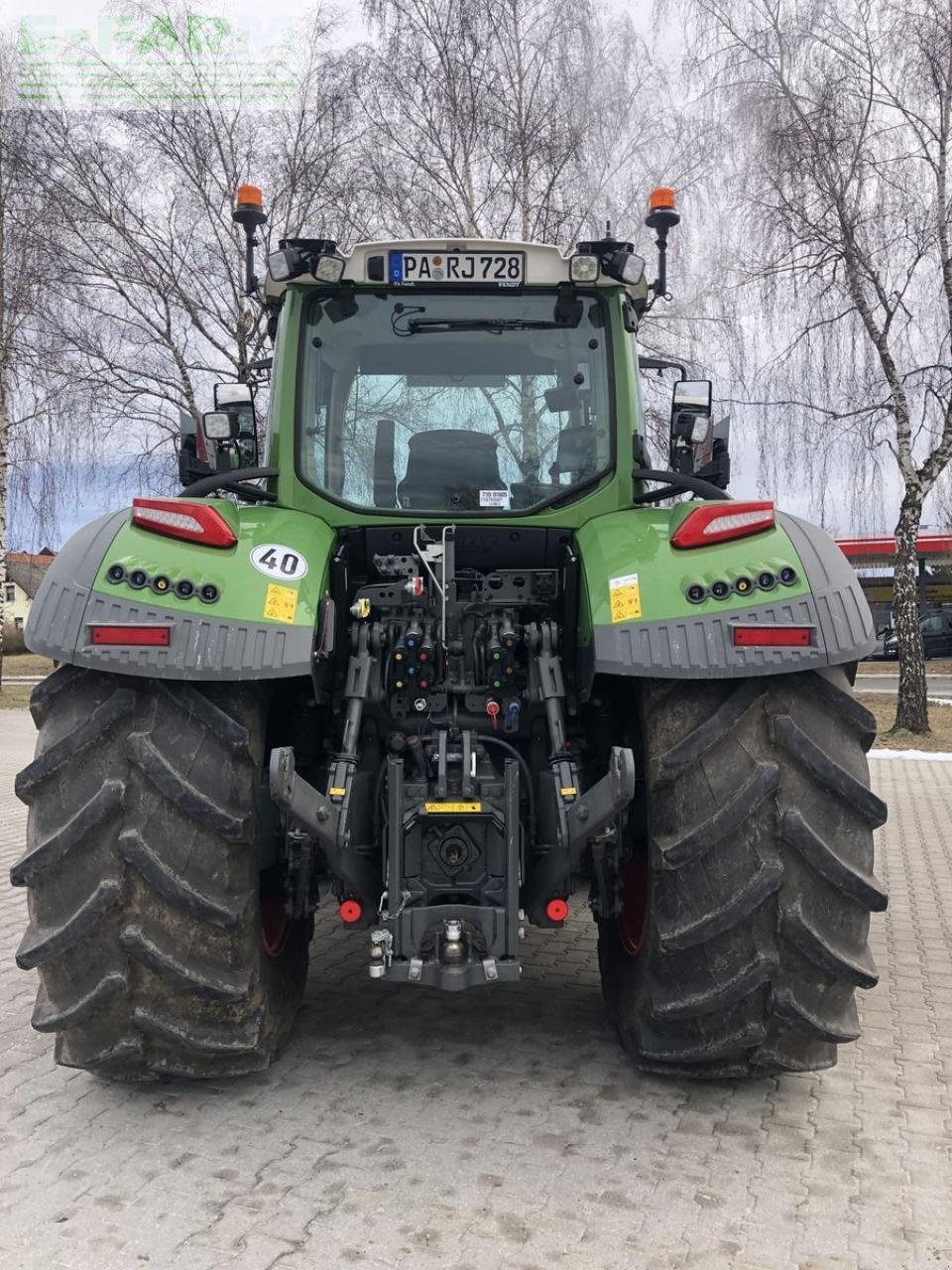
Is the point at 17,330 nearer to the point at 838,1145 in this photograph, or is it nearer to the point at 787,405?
the point at 787,405

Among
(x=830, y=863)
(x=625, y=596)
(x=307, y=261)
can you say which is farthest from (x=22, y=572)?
(x=830, y=863)

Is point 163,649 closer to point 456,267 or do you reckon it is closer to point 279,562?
point 279,562

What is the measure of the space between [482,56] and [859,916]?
50.1 feet

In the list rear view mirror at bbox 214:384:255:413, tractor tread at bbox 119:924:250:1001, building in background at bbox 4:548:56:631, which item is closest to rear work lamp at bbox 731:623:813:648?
tractor tread at bbox 119:924:250:1001

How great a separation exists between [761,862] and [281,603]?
152 centimetres

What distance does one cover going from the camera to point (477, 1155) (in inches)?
113

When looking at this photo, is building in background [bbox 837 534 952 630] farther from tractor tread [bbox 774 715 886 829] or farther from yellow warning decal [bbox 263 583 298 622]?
yellow warning decal [bbox 263 583 298 622]

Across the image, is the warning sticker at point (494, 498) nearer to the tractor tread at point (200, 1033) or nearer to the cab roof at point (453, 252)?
the cab roof at point (453, 252)

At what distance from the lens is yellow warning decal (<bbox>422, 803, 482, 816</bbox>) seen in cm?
320

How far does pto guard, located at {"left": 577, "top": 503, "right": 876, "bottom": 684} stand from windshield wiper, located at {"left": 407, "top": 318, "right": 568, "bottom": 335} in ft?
3.71

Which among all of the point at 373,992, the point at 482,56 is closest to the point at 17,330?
the point at 482,56

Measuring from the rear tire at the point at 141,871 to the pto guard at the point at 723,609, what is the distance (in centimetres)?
110

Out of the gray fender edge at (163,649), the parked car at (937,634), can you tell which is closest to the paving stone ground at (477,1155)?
the gray fender edge at (163,649)

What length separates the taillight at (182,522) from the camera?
126 inches
